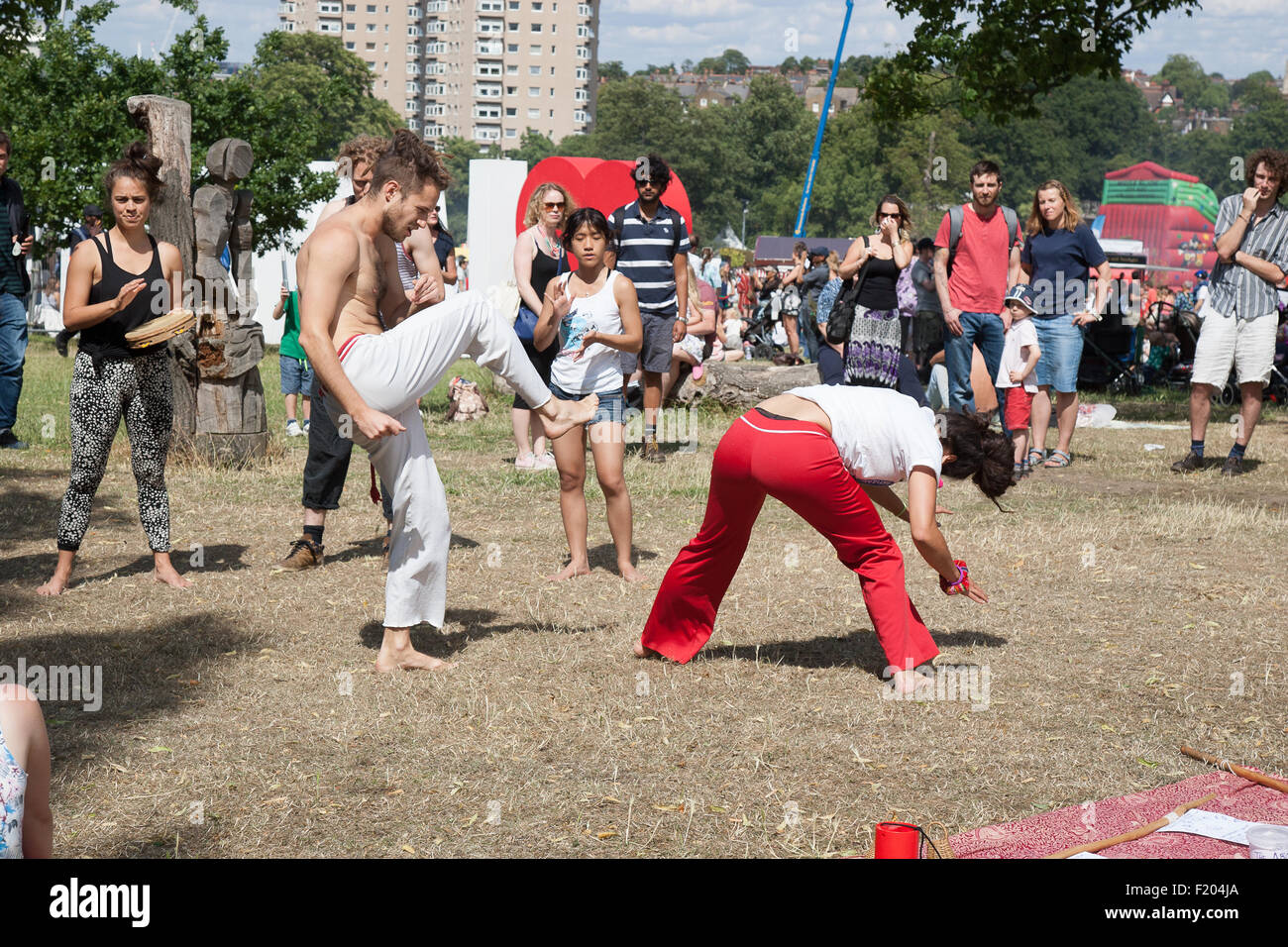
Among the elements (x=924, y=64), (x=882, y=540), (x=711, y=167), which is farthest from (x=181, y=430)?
(x=711, y=167)

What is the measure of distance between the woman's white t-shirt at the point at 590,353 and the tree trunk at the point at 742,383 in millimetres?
7087

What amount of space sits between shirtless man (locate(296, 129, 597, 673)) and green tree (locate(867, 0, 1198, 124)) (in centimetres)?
1391

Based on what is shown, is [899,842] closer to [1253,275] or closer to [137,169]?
[137,169]

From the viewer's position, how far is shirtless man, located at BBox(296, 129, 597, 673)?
5.00 meters

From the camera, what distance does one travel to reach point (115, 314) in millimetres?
6336

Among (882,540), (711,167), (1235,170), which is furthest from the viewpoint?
(711,167)

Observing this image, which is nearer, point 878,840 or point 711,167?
point 878,840

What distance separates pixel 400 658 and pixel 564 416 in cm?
121

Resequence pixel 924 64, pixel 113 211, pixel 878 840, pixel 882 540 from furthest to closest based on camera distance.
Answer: pixel 924 64 < pixel 113 211 < pixel 882 540 < pixel 878 840

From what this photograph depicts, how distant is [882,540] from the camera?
16.7 feet

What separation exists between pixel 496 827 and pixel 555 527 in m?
4.54

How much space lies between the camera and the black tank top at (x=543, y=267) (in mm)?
9617

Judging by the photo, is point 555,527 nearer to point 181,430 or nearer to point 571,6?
point 181,430

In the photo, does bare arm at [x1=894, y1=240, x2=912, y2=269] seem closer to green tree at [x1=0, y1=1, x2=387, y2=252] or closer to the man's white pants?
the man's white pants
